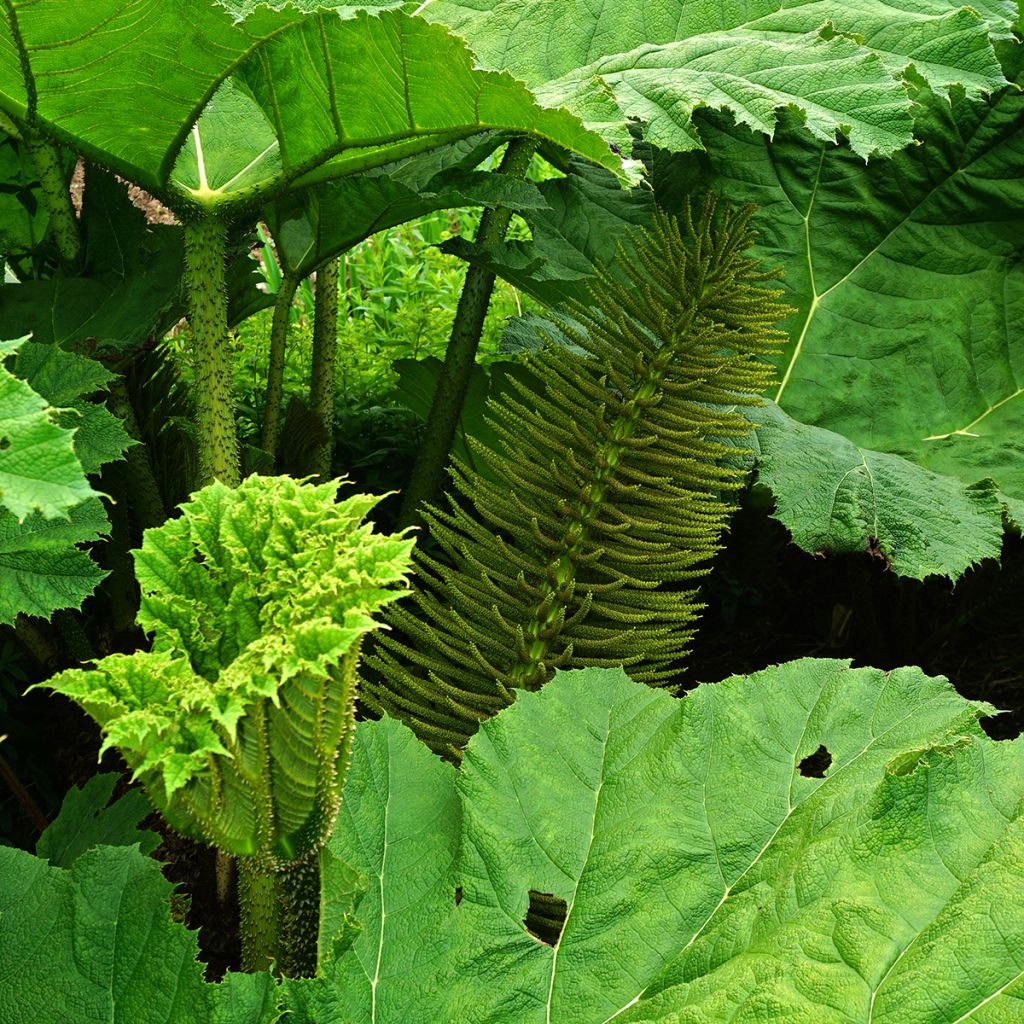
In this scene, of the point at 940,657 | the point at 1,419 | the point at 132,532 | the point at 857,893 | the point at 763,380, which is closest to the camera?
the point at 1,419

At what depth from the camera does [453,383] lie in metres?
2.00

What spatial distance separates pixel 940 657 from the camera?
221 cm

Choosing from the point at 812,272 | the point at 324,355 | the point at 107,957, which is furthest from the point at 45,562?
the point at 812,272

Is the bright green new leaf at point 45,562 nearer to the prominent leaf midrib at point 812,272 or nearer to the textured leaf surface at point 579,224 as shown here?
the textured leaf surface at point 579,224

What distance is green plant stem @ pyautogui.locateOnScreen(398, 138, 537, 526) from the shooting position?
1962 millimetres

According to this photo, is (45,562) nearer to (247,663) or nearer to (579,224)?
(247,663)

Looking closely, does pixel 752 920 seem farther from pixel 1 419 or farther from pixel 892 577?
pixel 892 577

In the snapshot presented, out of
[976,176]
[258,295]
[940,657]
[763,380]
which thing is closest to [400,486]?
[258,295]

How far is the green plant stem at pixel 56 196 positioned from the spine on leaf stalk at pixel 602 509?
79cm

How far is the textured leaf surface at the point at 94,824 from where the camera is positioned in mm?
1357

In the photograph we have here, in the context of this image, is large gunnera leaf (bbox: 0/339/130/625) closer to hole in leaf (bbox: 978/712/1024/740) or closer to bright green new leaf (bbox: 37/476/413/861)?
bright green new leaf (bbox: 37/476/413/861)

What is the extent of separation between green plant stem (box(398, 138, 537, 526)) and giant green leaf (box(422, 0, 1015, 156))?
223 millimetres

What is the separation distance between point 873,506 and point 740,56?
66 cm

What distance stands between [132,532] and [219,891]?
0.72 metres
